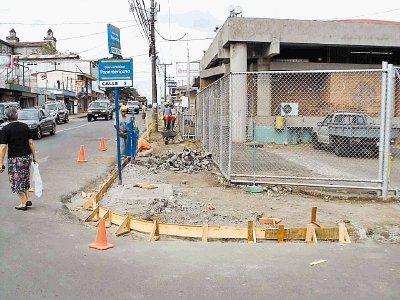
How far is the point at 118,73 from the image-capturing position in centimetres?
925

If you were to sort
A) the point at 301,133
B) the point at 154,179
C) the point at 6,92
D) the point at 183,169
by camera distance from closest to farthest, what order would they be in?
the point at 154,179
the point at 183,169
the point at 301,133
the point at 6,92

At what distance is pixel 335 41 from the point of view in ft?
64.1

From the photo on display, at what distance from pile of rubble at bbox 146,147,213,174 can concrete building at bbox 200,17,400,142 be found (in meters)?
A: 4.68

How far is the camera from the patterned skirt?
7441mm

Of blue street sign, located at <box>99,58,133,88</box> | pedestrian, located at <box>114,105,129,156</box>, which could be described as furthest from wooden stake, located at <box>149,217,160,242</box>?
pedestrian, located at <box>114,105,129,156</box>

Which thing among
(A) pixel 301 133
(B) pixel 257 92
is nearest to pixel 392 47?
(B) pixel 257 92

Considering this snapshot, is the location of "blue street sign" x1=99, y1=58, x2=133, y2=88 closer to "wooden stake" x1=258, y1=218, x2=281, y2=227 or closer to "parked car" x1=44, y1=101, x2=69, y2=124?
"wooden stake" x1=258, y1=218, x2=281, y2=227

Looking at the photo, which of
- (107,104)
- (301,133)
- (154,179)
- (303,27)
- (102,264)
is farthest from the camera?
(107,104)

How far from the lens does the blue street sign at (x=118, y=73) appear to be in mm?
9203

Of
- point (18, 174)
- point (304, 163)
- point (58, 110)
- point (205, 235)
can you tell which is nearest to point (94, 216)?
point (18, 174)

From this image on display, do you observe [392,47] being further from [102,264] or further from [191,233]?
[102,264]

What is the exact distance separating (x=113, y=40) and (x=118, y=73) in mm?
704

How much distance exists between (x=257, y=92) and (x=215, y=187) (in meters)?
11.5

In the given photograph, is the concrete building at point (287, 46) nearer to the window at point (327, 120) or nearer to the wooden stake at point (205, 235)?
the window at point (327, 120)
